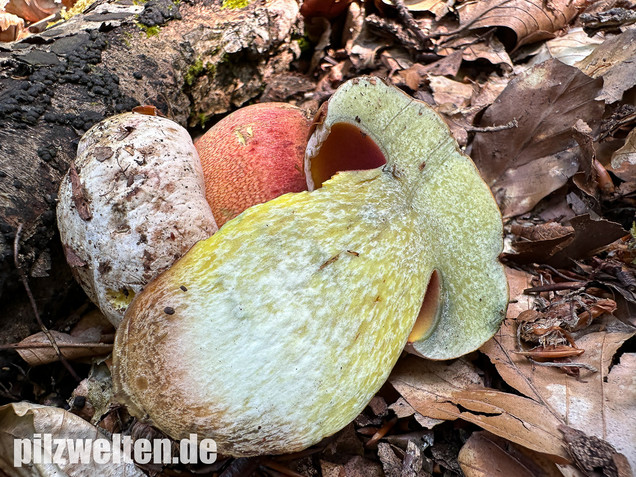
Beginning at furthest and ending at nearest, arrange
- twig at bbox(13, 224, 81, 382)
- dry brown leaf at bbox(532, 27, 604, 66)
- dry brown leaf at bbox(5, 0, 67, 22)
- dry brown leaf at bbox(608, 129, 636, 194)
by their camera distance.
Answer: dry brown leaf at bbox(5, 0, 67, 22), dry brown leaf at bbox(532, 27, 604, 66), dry brown leaf at bbox(608, 129, 636, 194), twig at bbox(13, 224, 81, 382)

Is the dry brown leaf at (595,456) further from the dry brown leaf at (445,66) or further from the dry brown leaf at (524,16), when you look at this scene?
the dry brown leaf at (524,16)

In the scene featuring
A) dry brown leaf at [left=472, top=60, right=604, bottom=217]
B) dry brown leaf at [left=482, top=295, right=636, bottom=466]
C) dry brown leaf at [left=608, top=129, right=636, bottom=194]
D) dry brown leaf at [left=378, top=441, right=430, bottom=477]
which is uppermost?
dry brown leaf at [left=472, top=60, right=604, bottom=217]

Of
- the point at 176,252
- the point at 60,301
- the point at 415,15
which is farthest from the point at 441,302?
the point at 415,15

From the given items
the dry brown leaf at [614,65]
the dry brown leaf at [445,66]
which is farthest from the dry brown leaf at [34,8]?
the dry brown leaf at [614,65]

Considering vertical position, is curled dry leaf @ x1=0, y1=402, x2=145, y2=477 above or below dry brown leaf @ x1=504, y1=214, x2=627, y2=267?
above

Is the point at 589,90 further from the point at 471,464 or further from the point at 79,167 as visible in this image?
the point at 79,167

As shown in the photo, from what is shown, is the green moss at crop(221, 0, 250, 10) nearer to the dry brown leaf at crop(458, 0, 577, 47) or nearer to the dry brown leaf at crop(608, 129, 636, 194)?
the dry brown leaf at crop(458, 0, 577, 47)

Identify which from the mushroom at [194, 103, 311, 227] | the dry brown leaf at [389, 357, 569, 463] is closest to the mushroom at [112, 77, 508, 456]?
the dry brown leaf at [389, 357, 569, 463]
